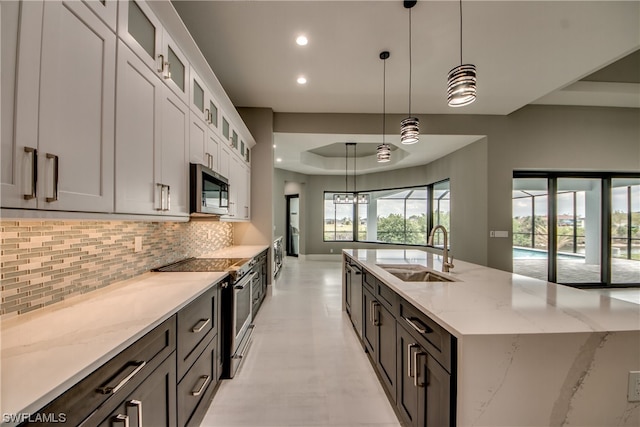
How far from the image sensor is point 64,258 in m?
1.29

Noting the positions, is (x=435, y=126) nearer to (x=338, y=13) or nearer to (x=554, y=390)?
(x=338, y=13)

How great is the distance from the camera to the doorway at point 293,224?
8.46m

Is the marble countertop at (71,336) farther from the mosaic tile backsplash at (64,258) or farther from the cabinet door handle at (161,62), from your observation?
the cabinet door handle at (161,62)

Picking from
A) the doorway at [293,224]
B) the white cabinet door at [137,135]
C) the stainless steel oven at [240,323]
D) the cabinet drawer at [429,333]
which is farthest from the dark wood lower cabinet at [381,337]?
the doorway at [293,224]

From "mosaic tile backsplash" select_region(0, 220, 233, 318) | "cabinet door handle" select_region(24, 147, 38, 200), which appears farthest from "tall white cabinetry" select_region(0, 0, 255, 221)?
"mosaic tile backsplash" select_region(0, 220, 233, 318)

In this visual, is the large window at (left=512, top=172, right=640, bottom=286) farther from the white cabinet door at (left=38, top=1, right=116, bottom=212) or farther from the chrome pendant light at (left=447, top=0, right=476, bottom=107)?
the white cabinet door at (left=38, top=1, right=116, bottom=212)

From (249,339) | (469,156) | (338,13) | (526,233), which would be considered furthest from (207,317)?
(526,233)

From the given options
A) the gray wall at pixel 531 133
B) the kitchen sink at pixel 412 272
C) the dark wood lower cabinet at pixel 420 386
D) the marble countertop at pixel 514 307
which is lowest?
the dark wood lower cabinet at pixel 420 386

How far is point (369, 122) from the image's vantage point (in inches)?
179

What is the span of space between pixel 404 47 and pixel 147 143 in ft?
8.84

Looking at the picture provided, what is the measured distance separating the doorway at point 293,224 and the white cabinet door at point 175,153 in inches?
253

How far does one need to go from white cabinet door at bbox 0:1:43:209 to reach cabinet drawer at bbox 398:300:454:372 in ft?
5.22

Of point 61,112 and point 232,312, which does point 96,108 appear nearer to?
point 61,112

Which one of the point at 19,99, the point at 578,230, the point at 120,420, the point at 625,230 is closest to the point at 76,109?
the point at 19,99
